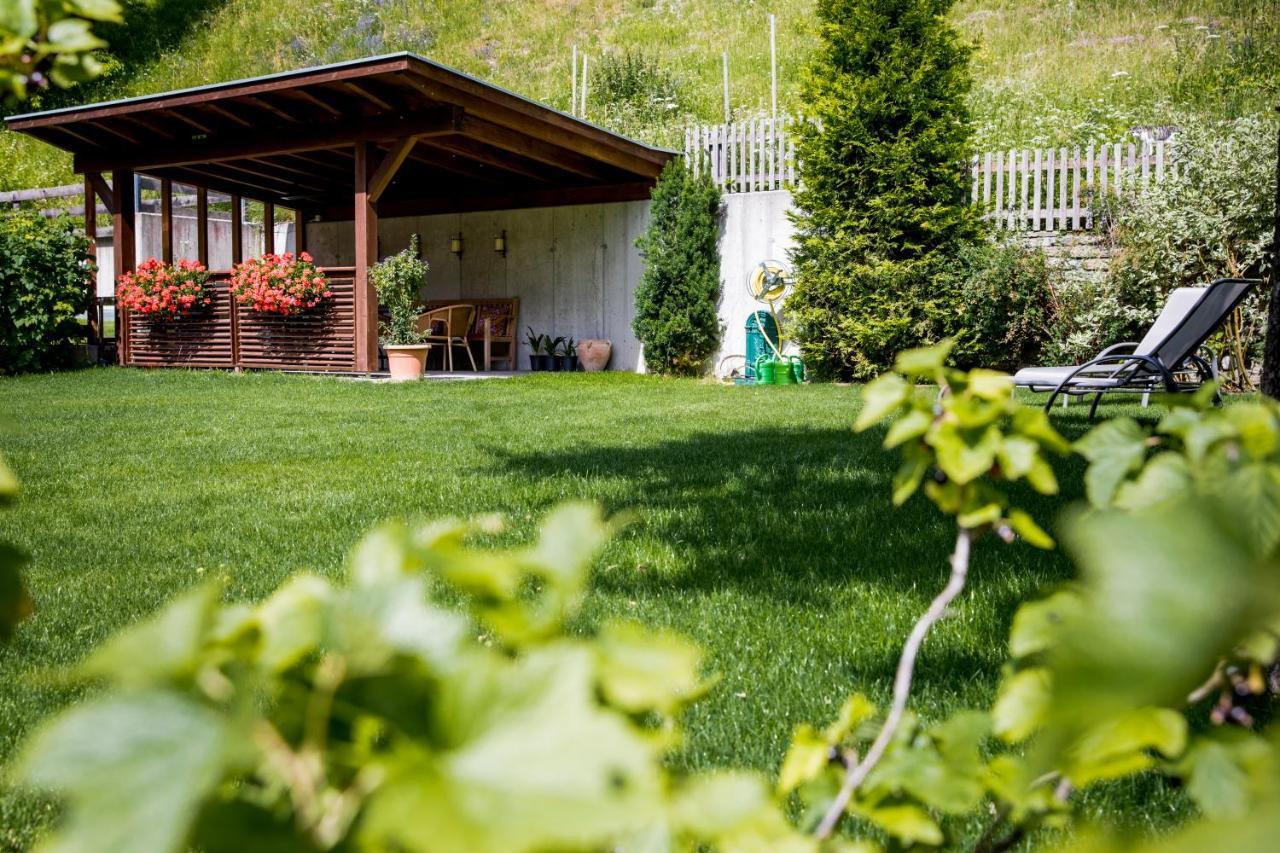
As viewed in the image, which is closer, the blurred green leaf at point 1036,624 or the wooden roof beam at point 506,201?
the blurred green leaf at point 1036,624

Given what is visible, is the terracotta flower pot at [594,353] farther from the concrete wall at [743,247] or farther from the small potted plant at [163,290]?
the small potted plant at [163,290]

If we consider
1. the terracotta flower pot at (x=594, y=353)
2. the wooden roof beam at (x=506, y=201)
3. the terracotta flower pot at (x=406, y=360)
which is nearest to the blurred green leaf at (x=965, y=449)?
the terracotta flower pot at (x=406, y=360)

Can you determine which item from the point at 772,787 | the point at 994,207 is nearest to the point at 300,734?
the point at 772,787

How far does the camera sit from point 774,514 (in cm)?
348

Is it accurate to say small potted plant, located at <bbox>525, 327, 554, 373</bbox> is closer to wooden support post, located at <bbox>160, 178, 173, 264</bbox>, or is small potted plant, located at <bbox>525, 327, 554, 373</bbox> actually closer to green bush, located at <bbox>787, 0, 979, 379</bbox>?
green bush, located at <bbox>787, 0, 979, 379</bbox>

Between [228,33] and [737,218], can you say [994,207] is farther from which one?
[228,33]

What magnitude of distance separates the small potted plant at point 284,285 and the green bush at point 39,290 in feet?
6.37

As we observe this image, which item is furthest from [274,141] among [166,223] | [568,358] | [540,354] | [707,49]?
[707,49]

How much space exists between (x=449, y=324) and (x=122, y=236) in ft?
13.4

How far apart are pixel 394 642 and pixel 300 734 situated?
3.0 inches

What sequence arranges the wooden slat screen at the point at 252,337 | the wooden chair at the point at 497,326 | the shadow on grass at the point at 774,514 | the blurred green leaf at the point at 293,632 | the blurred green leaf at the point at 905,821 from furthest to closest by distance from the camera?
the wooden chair at the point at 497,326
the wooden slat screen at the point at 252,337
the shadow on grass at the point at 774,514
the blurred green leaf at the point at 905,821
the blurred green leaf at the point at 293,632

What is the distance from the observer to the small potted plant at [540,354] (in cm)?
1286

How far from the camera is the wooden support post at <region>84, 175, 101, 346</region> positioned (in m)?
11.5

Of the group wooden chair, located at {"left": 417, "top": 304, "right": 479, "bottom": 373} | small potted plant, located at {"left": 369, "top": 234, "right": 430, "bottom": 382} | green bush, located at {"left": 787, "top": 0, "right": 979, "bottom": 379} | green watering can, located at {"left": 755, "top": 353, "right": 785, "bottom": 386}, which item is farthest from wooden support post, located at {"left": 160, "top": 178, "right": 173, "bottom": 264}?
green bush, located at {"left": 787, "top": 0, "right": 979, "bottom": 379}
